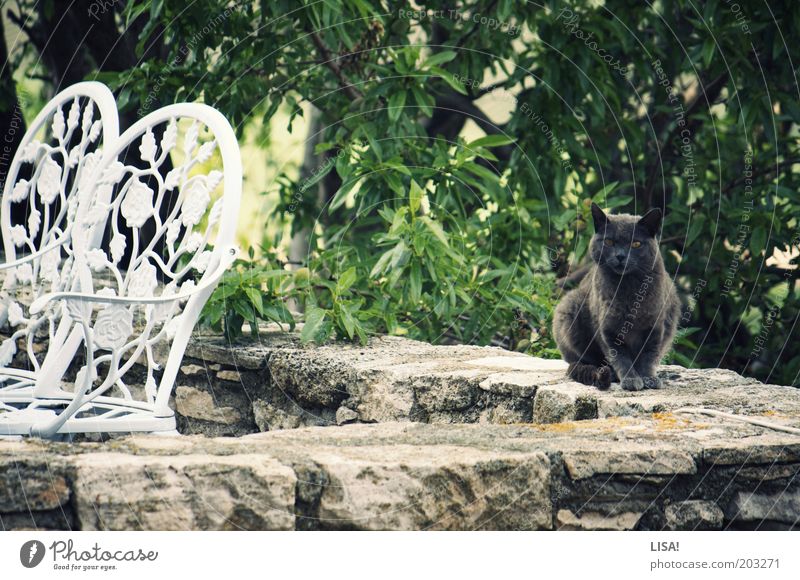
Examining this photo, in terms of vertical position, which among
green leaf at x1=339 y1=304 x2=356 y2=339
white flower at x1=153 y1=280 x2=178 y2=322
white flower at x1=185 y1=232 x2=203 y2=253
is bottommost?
green leaf at x1=339 y1=304 x2=356 y2=339

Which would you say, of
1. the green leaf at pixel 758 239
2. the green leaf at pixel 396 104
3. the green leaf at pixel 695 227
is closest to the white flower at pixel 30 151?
the green leaf at pixel 396 104

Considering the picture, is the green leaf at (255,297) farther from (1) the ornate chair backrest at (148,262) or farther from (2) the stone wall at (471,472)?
(2) the stone wall at (471,472)

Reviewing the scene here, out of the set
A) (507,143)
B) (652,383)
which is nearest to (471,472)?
(652,383)

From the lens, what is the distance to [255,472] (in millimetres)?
2344

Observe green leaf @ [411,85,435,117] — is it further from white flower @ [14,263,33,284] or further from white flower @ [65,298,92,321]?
white flower @ [65,298,92,321]

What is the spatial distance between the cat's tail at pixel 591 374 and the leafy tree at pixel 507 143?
47.5 inches

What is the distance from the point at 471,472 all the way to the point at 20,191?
2.38 metres

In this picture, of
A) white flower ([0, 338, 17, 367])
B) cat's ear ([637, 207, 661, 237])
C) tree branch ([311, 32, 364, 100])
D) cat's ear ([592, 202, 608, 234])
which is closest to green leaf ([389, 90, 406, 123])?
tree branch ([311, 32, 364, 100])

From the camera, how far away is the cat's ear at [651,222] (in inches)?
150

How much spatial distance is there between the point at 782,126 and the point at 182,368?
4.82 meters

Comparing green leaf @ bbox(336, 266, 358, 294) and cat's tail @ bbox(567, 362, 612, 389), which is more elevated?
green leaf @ bbox(336, 266, 358, 294)

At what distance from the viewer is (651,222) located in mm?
3830

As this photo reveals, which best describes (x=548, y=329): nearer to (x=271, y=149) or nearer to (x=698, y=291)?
(x=698, y=291)

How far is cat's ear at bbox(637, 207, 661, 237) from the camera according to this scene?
380 centimetres
